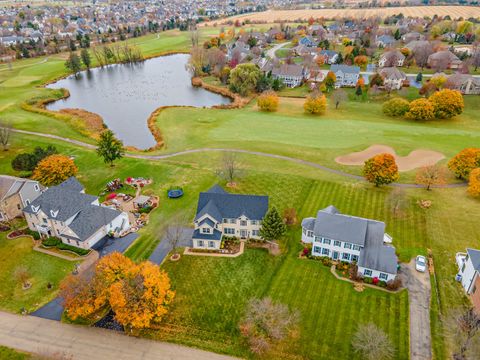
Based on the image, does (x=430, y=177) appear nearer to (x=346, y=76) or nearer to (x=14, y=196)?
(x=14, y=196)

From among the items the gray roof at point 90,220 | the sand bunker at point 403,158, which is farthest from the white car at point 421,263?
the gray roof at point 90,220

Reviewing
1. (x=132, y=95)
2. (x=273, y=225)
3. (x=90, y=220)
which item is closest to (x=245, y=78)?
(x=132, y=95)

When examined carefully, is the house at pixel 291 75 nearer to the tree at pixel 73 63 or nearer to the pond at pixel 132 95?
the pond at pixel 132 95

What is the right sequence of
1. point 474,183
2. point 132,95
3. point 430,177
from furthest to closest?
1. point 132,95
2. point 430,177
3. point 474,183

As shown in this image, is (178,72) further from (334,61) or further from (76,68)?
(334,61)

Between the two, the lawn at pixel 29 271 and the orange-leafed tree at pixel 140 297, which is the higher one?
the orange-leafed tree at pixel 140 297

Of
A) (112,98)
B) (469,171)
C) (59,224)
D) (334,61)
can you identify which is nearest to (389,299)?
(469,171)

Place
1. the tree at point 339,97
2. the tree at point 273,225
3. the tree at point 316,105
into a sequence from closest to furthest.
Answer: the tree at point 273,225
the tree at point 316,105
the tree at point 339,97
